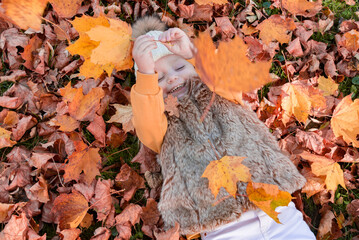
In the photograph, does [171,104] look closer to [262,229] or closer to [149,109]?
[149,109]

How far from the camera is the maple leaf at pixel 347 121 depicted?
200 cm

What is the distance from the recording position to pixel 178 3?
2.55 metres

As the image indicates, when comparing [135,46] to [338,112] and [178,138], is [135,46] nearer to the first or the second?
[178,138]

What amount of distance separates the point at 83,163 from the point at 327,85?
1.99 m

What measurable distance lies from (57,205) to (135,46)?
1.17 meters

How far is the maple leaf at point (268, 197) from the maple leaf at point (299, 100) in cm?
81

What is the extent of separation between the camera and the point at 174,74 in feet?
6.10

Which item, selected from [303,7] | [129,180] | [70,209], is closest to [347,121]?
[303,7]

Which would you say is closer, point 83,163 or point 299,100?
point 83,163

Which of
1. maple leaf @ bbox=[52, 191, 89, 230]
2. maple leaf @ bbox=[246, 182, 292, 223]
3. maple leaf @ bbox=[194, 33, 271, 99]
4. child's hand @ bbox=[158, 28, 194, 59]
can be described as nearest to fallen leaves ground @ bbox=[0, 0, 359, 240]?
maple leaf @ bbox=[52, 191, 89, 230]

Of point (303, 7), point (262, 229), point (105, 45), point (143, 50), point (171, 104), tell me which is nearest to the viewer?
point (105, 45)

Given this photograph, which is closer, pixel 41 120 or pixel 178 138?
pixel 178 138

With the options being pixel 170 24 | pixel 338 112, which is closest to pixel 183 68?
pixel 170 24

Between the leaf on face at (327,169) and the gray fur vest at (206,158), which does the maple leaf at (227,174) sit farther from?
the leaf on face at (327,169)
